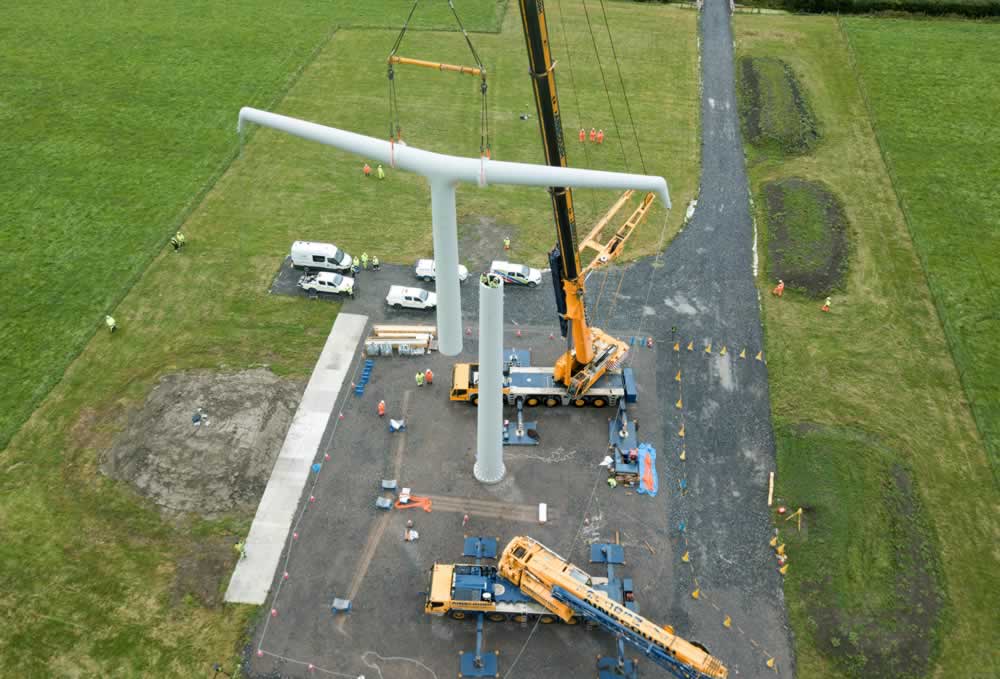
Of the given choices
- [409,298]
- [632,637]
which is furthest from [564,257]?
[632,637]

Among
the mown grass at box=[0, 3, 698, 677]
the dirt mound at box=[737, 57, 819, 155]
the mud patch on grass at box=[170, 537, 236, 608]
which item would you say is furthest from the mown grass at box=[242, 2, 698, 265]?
the mud patch on grass at box=[170, 537, 236, 608]

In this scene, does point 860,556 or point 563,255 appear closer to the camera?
point 860,556

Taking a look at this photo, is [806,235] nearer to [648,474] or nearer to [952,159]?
[952,159]

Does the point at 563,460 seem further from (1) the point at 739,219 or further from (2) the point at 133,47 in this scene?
(2) the point at 133,47

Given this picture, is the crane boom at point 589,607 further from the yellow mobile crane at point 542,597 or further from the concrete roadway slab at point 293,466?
the concrete roadway slab at point 293,466

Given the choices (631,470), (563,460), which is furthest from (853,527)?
(563,460)

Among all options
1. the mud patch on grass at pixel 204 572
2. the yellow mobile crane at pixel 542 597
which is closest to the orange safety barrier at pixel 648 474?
the yellow mobile crane at pixel 542 597

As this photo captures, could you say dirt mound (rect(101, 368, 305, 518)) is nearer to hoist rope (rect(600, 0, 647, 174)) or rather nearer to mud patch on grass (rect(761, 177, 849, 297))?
mud patch on grass (rect(761, 177, 849, 297))
